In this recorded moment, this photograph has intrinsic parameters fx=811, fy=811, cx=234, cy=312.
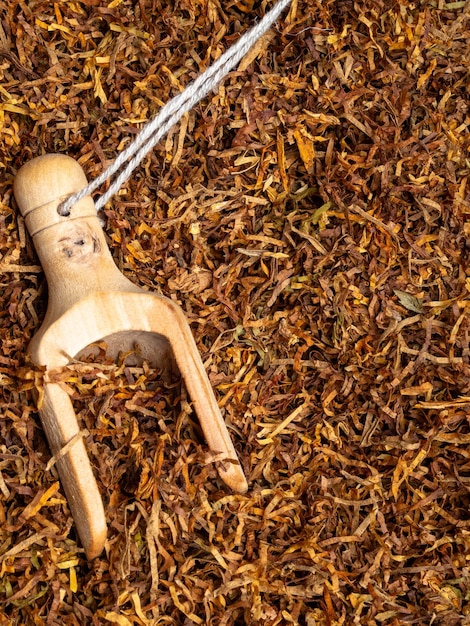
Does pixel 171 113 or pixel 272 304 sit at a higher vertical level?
pixel 171 113

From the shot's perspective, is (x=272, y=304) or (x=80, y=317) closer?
(x=80, y=317)

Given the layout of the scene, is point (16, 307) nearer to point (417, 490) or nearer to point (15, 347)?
point (15, 347)

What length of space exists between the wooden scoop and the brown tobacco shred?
1.9 inches

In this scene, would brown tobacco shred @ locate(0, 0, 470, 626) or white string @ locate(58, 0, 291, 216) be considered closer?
white string @ locate(58, 0, 291, 216)

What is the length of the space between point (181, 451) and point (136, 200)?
0.47 m

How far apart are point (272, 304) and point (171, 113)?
41 centimetres

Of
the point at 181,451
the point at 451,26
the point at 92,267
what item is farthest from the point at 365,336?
the point at 451,26

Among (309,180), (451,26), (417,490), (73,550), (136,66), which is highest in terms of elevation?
(136,66)

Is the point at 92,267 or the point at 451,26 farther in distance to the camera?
the point at 451,26

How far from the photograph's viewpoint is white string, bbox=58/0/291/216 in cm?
133

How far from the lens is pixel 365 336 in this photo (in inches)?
61.5

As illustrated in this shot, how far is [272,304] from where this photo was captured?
156cm

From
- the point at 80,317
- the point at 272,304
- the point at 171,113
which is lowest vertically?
the point at 272,304

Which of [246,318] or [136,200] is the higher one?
[136,200]
